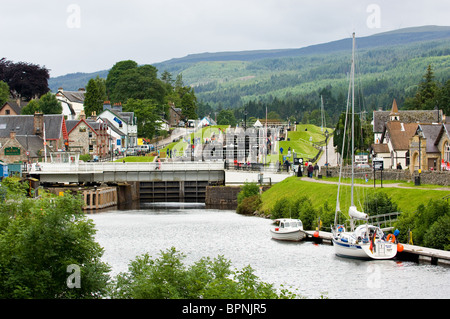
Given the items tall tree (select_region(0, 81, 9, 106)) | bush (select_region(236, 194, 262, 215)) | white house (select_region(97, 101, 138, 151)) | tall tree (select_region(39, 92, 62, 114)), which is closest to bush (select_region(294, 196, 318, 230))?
bush (select_region(236, 194, 262, 215))

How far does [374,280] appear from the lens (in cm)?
4728

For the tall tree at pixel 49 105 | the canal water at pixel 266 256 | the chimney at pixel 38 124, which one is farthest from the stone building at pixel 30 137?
the tall tree at pixel 49 105

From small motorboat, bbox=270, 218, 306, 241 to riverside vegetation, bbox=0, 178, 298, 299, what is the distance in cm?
3071

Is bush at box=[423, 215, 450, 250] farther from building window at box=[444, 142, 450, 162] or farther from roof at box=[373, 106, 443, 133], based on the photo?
roof at box=[373, 106, 443, 133]

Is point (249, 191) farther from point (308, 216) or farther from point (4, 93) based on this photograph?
point (4, 93)

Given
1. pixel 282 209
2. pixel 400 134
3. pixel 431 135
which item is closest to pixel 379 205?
pixel 282 209

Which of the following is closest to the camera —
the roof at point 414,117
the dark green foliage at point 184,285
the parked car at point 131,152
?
the dark green foliage at point 184,285

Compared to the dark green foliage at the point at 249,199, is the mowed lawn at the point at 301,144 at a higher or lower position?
higher

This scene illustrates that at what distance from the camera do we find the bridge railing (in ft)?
356

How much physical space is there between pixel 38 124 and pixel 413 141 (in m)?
68.2

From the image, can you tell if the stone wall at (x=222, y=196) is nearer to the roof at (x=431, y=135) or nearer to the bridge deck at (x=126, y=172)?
the bridge deck at (x=126, y=172)

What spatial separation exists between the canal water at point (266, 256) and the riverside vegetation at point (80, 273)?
20.1ft

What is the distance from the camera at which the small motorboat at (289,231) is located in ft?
216
